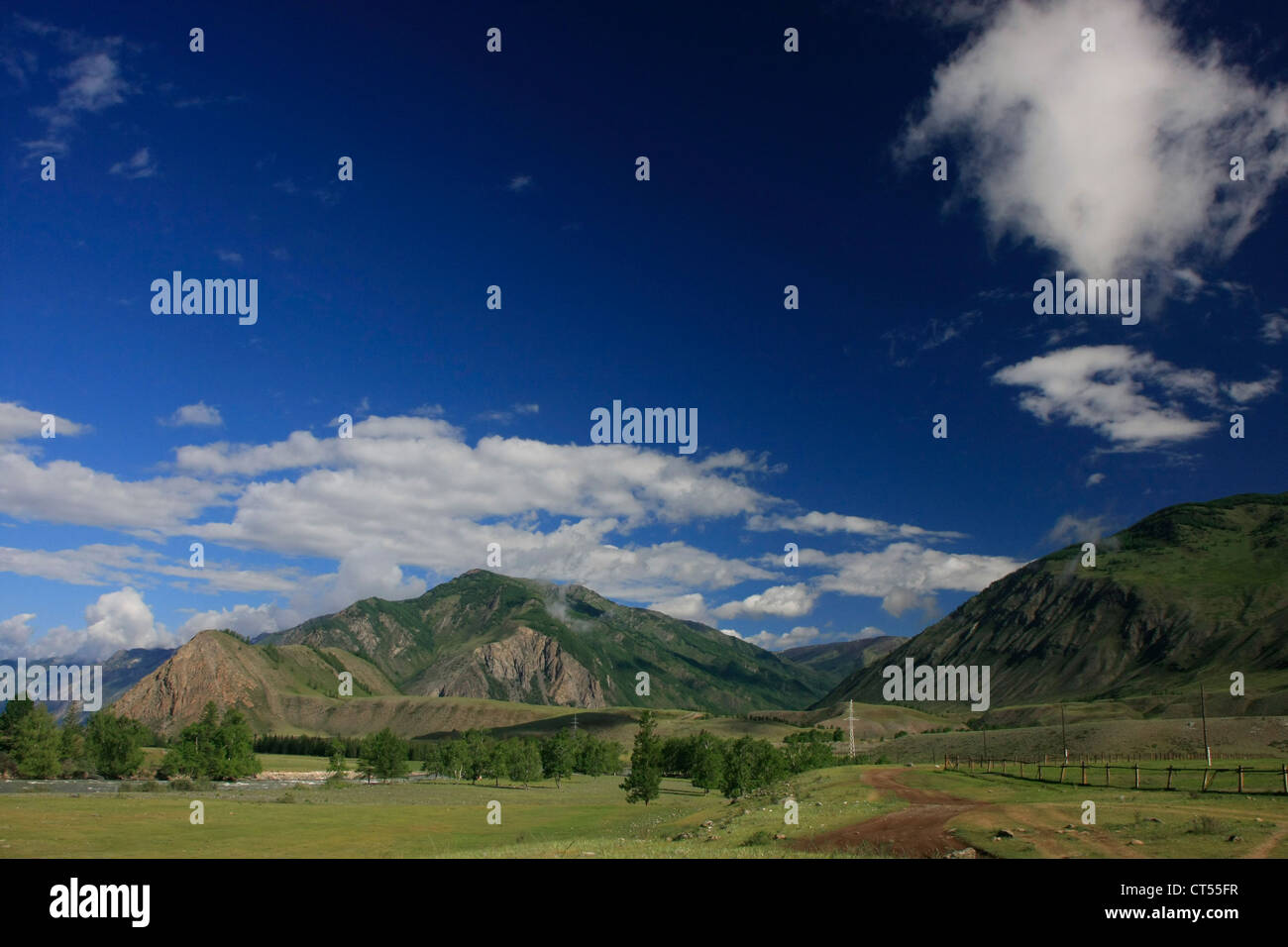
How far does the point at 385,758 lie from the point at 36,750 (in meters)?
66.8

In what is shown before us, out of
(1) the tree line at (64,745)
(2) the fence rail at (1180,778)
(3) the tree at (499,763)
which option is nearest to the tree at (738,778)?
(2) the fence rail at (1180,778)

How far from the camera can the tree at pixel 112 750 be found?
511 ft

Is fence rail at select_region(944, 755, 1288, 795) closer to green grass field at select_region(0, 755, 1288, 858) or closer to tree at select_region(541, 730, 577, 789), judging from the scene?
green grass field at select_region(0, 755, 1288, 858)

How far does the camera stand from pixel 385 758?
586 ft

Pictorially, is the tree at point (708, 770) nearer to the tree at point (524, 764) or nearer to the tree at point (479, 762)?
the tree at point (524, 764)

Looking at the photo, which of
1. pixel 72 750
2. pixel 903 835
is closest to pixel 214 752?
pixel 72 750

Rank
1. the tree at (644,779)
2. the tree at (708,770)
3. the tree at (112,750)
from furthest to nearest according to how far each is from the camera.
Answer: the tree at (112,750) < the tree at (708,770) < the tree at (644,779)

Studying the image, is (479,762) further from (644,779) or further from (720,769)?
(644,779)

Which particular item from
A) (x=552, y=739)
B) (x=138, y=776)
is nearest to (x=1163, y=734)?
(x=552, y=739)

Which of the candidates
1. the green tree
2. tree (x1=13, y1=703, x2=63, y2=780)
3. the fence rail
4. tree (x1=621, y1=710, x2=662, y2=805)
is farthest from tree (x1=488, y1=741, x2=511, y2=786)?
the fence rail

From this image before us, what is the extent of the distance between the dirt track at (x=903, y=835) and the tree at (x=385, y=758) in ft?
505
